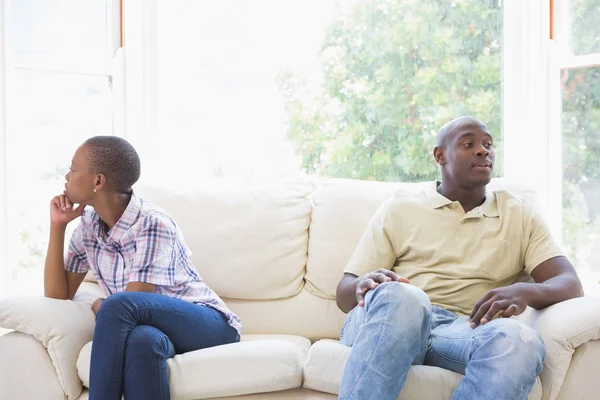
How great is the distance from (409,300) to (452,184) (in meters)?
0.63

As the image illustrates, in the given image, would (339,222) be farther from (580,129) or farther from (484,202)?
(580,129)

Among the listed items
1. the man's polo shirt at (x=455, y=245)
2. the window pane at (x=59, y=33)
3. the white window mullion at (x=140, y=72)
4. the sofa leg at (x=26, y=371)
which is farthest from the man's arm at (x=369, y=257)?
the window pane at (x=59, y=33)

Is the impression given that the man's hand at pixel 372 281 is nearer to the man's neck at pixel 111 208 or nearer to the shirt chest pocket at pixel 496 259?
the shirt chest pocket at pixel 496 259

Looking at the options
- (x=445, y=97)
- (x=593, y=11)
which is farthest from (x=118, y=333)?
(x=593, y=11)

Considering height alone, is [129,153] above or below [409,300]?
above

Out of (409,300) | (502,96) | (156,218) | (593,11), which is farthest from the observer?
(502,96)

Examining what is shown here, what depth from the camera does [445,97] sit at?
119 inches

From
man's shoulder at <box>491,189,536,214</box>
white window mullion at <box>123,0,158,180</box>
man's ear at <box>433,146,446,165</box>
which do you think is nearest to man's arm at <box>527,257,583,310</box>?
man's shoulder at <box>491,189,536,214</box>

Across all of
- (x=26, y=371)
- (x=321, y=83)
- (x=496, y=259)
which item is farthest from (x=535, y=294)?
(x=321, y=83)

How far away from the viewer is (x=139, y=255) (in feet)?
6.37

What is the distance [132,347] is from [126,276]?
13.7 inches

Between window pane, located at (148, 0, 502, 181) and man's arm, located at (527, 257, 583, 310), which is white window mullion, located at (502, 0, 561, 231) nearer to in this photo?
window pane, located at (148, 0, 502, 181)

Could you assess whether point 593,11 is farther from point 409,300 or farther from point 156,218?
point 156,218

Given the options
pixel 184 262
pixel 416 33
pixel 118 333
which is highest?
pixel 416 33
